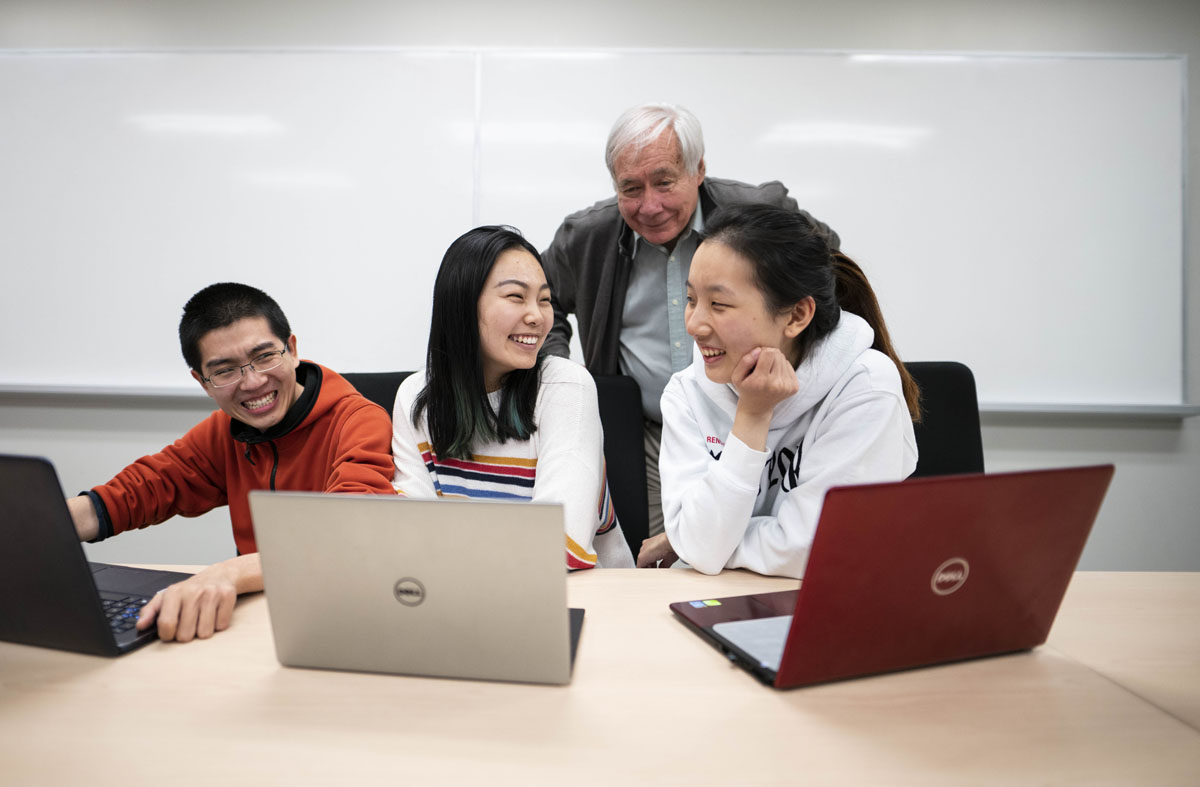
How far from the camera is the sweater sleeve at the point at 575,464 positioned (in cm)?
125

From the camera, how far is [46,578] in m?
0.76

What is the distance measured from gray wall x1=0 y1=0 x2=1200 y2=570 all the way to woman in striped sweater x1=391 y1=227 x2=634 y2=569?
1.52 m

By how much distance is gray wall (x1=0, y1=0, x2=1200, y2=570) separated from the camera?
2541mm

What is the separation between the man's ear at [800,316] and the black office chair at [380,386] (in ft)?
2.89

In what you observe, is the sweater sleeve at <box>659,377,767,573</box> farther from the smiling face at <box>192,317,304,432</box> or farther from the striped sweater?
the smiling face at <box>192,317,304,432</box>

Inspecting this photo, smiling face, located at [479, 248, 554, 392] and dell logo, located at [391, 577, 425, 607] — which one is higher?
smiling face, located at [479, 248, 554, 392]

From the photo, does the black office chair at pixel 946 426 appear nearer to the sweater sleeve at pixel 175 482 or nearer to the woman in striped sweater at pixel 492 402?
the woman in striped sweater at pixel 492 402

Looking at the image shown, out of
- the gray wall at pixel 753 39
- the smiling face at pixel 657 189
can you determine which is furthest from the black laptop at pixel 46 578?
the gray wall at pixel 753 39

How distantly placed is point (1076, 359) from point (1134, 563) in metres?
0.81

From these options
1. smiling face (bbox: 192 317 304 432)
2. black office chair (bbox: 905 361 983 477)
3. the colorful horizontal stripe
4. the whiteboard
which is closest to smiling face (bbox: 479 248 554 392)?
the colorful horizontal stripe

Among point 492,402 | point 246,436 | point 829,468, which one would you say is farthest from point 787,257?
point 246,436

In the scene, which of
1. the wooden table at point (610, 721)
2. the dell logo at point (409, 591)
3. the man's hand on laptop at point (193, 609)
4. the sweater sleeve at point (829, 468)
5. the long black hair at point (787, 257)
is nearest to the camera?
the wooden table at point (610, 721)

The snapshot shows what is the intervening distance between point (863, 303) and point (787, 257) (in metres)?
0.25

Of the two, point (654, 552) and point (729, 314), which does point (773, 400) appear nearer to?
point (729, 314)
